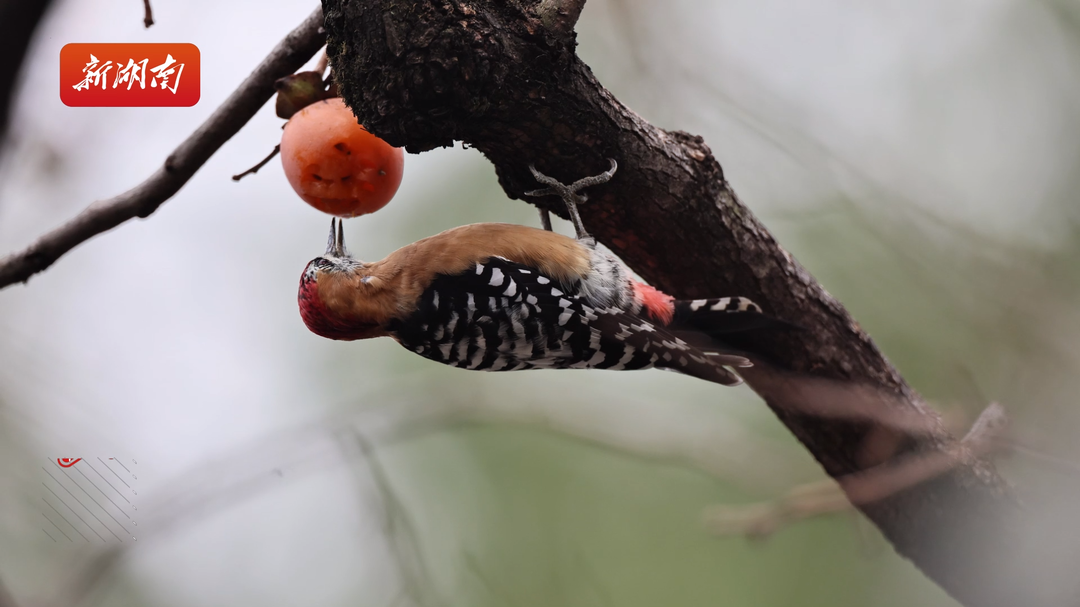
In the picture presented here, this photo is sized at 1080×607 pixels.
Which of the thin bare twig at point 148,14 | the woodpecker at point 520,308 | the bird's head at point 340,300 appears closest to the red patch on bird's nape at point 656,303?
the woodpecker at point 520,308

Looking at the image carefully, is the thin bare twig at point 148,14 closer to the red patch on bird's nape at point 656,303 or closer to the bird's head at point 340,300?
the bird's head at point 340,300

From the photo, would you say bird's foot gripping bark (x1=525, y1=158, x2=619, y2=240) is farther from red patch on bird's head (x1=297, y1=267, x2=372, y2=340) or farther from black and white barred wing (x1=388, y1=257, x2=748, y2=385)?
red patch on bird's head (x1=297, y1=267, x2=372, y2=340)

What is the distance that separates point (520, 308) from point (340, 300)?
2.54 ft

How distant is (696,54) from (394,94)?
4.97 ft

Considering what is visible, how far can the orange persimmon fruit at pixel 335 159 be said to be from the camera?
6.99ft

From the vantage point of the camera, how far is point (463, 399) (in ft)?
9.02

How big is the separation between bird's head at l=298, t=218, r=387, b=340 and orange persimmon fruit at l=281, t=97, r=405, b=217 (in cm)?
60

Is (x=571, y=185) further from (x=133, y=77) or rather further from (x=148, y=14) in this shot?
(x=133, y=77)

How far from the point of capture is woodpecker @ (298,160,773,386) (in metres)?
2.70

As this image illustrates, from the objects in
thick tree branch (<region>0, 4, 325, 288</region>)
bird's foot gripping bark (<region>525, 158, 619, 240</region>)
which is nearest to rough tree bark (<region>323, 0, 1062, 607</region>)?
bird's foot gripping bark (<region>525, 158, 619, 240</region>)

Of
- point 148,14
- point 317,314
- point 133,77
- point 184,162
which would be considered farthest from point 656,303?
point 133,77

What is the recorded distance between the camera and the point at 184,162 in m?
2.41

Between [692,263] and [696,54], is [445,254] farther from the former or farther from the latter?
[696,54]

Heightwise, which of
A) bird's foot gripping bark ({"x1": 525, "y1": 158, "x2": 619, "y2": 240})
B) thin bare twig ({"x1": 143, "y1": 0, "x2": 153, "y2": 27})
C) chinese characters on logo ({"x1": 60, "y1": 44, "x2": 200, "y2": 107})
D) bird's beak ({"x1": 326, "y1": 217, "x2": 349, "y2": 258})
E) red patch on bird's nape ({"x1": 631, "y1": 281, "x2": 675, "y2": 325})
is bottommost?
bird's beak ({"x1": 326, "y1": 217, "x2": 349, "y2": 258})
